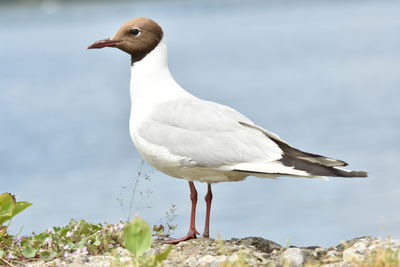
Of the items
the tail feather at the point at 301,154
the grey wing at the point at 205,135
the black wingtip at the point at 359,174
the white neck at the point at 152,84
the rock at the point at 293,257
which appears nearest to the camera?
the rock at the point at 293,257

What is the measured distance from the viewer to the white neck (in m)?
6.04

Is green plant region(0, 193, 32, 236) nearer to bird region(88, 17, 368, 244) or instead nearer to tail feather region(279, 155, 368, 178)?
bird region(88, 17, 368, 244)

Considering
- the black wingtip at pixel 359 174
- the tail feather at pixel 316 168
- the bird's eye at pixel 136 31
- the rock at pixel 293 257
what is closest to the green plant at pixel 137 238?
the rock at pixel 293 257

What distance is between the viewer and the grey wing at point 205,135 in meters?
5.61

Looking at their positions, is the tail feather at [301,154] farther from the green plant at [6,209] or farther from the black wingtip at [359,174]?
the green plant at [6,209]

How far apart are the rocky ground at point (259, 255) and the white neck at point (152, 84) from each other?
94 centimetres

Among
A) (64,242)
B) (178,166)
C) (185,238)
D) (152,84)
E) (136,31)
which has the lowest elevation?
(64,242)

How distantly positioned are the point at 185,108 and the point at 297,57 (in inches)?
993

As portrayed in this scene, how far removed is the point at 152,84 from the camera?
6113mm

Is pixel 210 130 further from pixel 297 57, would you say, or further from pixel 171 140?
pixel 297 57

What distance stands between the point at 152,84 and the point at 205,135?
2.03ft

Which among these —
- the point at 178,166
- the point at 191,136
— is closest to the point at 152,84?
the point at 191,136

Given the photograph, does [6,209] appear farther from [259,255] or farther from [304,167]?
[304,167]

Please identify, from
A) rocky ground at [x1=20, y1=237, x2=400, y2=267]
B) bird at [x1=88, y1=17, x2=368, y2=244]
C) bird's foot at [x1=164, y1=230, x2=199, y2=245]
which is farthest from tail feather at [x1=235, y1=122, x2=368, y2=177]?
bird's foot at [x1=164, y1=230, x2=199, y2=245]
